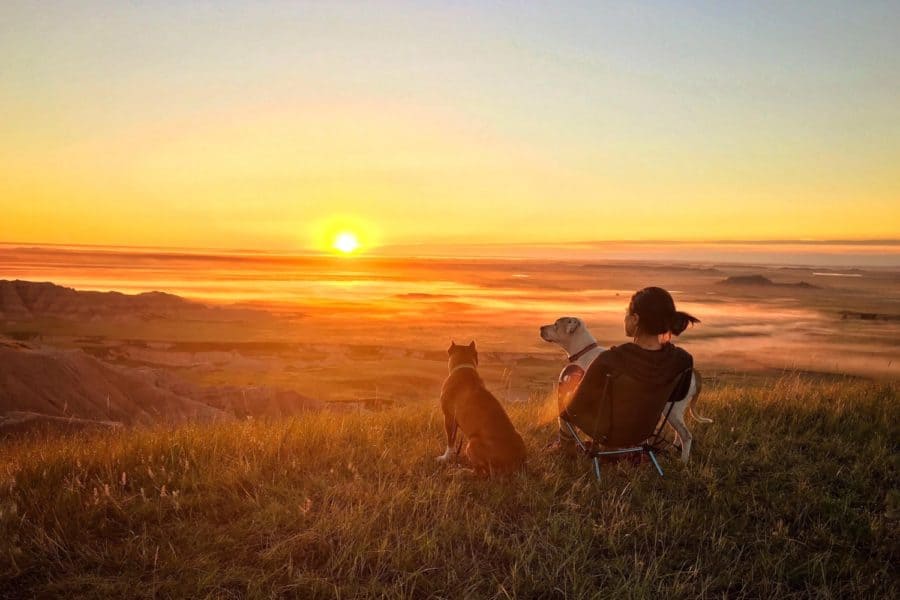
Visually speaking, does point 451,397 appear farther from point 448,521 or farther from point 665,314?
point 665,314

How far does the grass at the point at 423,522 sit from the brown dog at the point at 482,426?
201 millimetres

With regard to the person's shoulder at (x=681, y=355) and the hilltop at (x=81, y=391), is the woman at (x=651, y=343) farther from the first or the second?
the hilltop at (x=81, y=391)

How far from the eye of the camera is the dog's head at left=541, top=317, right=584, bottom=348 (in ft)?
20.4

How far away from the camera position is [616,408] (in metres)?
5.49

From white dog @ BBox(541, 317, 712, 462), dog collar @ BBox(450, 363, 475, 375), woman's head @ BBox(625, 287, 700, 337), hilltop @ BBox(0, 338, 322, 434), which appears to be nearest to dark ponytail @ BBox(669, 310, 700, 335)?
woman's head @ BBox(625, 287, 700, 337)

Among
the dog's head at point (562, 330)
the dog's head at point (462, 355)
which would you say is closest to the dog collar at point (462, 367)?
the dog's head at point (462, 355)

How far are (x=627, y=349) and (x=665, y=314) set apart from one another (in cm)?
47

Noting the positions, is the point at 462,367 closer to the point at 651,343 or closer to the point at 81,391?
the point at 651,343

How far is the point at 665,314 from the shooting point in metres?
5.26

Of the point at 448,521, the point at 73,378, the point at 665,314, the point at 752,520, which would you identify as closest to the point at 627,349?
the point at 665,314

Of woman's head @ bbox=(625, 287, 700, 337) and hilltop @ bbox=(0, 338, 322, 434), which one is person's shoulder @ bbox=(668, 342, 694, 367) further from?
hilltop @ bbox=(0, 338, 322, 434)

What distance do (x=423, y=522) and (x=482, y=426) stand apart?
1.30 meters

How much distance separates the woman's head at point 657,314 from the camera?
5254 mm

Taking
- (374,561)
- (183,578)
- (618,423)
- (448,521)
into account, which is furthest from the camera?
(618,423)
